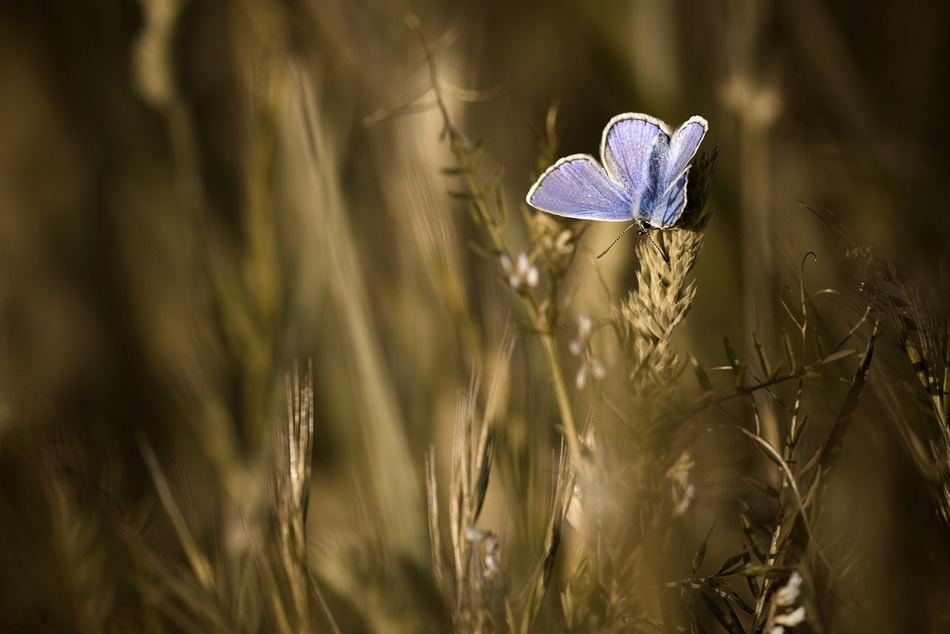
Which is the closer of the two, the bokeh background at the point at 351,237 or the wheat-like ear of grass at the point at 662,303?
the wheat-like ear of grass at the point at 662,303

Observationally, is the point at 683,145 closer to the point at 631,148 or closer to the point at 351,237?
the point at 631,148

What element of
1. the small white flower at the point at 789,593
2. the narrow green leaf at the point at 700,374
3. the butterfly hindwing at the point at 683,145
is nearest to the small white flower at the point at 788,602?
the small white flower at the point at 789,593

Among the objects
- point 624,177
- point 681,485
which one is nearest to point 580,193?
point 624,177

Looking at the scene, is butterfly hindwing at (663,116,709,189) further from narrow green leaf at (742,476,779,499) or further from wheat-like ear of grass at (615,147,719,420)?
narrow green leaf at (742,476,779,499)

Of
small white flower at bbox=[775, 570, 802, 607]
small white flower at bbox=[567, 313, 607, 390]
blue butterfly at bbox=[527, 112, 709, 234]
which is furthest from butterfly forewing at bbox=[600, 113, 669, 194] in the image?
small white flower at bbox=[775, 570, 802, 607]

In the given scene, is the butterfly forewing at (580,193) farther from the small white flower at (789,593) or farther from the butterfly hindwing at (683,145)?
the small white flower at (789,593)

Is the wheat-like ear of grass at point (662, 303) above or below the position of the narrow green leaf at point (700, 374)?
above

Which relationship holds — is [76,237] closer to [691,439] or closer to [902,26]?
[691,439]
